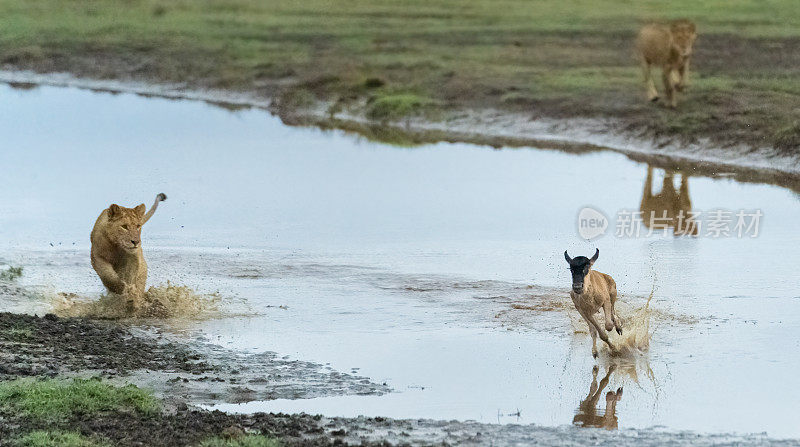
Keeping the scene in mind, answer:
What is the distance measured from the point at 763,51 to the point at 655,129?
7679mm

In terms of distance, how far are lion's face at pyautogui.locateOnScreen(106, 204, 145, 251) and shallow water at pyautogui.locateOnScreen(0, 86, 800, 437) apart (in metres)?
0.76

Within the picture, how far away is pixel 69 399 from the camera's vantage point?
26.6 feet

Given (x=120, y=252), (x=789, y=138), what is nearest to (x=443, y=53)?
(x=789, y=138)

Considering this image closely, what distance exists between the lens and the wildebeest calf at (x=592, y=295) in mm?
9445

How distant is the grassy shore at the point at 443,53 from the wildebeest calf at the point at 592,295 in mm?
9936

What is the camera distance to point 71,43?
37.4 metres

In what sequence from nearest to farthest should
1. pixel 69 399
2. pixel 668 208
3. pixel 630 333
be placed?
pixel 69 399 → pixel 630 333 → pixel 668 208

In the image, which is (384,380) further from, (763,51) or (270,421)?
(763,51)

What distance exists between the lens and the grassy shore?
75.4ft

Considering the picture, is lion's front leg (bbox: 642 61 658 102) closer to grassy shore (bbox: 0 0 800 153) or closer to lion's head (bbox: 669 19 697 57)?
grassy shore (bbox: 0 0 800 153)

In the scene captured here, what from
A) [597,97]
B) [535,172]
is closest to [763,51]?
[597,97]

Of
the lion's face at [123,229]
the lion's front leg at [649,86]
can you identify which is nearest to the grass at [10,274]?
the lion's face at [123,229]

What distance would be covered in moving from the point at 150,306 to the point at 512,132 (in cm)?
1341

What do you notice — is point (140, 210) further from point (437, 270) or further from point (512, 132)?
point (512, 132)
